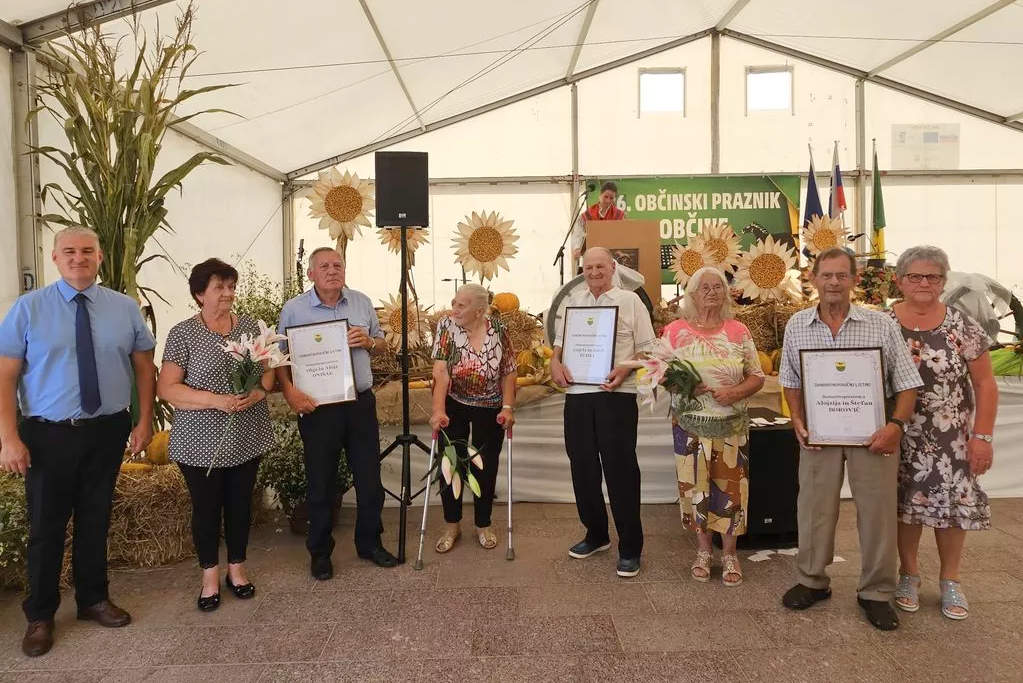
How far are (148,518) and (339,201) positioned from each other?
191cm

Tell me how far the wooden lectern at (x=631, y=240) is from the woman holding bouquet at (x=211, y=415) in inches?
99.7

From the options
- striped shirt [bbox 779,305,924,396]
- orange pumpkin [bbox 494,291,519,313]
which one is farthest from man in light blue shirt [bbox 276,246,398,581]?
striped shirt [bbox 779,305,924,396]

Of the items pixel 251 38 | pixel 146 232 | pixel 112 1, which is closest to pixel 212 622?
pixel 146 232

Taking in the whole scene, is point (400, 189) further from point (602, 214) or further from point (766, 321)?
point (766, 321)

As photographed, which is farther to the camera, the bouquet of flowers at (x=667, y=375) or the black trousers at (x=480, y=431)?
the black trousers at (x=480, y=431)

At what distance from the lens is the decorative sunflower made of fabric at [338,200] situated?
3691 millimetres

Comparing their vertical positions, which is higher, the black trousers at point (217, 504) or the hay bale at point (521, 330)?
the hay bale at point (521, 330)

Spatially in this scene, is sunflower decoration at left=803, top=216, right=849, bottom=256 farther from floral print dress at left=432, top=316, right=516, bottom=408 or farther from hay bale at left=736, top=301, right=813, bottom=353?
floral print dress at left=432, top=316, right=516, bottom=408

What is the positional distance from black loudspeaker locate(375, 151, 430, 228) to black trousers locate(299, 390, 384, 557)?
0.93m

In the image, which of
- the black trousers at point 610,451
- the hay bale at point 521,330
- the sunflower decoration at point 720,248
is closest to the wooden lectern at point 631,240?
the sunflower decoration at point 720,248

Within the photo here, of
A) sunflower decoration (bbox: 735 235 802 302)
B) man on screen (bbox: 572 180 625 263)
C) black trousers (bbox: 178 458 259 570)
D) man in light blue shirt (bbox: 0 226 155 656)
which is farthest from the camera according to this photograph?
man on screen (bbox: 572 180 625 263)

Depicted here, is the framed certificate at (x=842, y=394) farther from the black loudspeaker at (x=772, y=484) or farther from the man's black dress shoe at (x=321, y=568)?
the man's black dress shoe at (x=321, y=568)

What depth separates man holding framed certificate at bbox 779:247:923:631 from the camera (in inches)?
103

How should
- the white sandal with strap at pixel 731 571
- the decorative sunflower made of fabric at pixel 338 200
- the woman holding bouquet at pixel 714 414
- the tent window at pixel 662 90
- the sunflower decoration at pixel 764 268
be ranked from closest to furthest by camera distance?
the woman holding bouquet at pixel 714 414 < the white sandal with strap at pixel 731 571 < the decorative sunflower made of fabric at pixel 338 200 < the sunflower decoration at pixel 764 268 < the tent window at pixel 662 90
